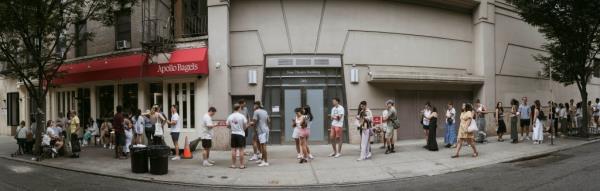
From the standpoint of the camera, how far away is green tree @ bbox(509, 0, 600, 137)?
15633mm

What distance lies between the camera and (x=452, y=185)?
8.78 m

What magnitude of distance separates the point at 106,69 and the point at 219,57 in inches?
196

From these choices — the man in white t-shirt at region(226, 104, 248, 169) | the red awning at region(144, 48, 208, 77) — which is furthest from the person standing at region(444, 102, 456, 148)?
the red awning at region(144, 48, 208, 77)

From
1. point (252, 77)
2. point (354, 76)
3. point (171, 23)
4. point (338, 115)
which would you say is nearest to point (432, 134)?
point (338, 115)

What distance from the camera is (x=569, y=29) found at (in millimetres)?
16375

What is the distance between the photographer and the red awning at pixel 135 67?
1514 centimetres

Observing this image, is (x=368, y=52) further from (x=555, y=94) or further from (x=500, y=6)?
(x=555, y=94)

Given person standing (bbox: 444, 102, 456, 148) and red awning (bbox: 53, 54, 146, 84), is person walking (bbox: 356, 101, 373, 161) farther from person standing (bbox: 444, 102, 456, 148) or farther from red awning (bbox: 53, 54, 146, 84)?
red awning (bbox: 53, 54, 146, 84)

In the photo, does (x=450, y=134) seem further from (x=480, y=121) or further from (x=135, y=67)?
(x=135, y=67)

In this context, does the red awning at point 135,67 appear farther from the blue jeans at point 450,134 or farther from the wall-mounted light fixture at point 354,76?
the blue jeans at point 450,134

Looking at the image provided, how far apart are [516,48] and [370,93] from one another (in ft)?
28.1

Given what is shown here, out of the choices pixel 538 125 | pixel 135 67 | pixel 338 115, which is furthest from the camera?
pixel 135 67

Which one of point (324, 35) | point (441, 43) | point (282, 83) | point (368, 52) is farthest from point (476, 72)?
point (282, 83)

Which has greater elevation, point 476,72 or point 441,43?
point 441,43
